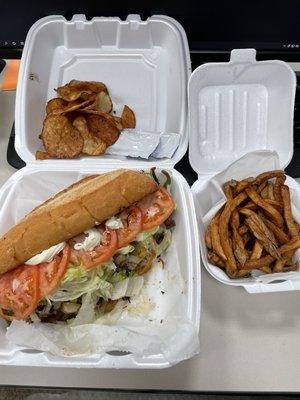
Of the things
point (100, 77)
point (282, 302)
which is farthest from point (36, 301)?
point (100, 77)

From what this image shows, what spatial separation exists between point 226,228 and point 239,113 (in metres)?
0.34

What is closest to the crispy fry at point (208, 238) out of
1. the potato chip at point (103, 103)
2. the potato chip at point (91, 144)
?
the potato chip at point (91, 144)

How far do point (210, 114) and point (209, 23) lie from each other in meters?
0.21

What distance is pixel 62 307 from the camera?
90 cm

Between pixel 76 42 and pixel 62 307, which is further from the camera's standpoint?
pixel 76 42

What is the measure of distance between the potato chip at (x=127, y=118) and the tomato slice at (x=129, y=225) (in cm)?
29

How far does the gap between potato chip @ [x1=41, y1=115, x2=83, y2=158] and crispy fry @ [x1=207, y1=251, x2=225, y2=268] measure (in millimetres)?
405

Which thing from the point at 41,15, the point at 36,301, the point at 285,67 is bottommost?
the point at 36,301

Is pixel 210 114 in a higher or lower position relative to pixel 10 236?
higher

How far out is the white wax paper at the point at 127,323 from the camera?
771 millimetres

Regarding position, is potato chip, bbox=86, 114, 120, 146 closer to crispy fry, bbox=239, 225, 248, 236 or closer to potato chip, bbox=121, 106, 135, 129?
potato chip, bbox=121, 106, 135, 129

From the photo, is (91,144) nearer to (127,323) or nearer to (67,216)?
(67,216)

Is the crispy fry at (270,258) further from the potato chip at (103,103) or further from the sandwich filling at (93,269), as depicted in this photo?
the potato chip at (103,103)

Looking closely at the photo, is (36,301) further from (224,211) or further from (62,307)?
(224,211)
